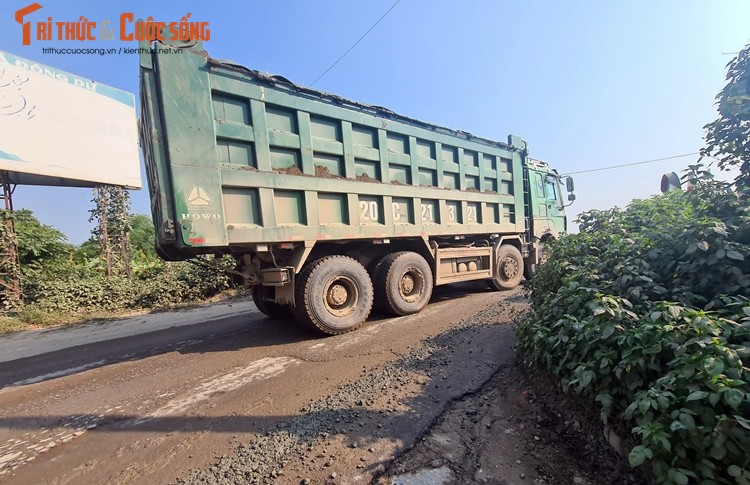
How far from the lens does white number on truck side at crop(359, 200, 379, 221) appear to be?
503 cm

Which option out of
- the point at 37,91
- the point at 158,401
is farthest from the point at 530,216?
the point at 37,91

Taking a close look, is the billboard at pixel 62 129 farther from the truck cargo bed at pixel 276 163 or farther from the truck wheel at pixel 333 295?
the truck wheel at pixel 333 295

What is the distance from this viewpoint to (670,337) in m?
1.68

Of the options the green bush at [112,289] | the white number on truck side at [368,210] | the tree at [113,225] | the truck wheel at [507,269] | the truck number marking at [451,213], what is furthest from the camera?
the tree at [113,225]

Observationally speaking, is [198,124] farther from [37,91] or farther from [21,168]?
[37,91]

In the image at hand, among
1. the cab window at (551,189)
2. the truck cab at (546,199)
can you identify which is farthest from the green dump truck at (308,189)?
the cab window at (551,189)

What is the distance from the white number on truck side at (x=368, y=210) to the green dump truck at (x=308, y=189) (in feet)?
0.10

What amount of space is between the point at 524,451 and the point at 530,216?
6759 mm

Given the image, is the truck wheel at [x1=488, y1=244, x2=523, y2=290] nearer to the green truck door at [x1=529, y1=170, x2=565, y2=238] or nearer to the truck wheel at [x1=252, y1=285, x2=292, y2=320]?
the green truck door at [x1=529, y1=170, x2=565, y2=238]

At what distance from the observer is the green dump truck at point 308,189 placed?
3.72m

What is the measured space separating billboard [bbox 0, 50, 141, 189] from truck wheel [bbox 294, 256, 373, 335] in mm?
8163

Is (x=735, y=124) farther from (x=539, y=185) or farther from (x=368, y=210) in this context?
(x=539, y=185)

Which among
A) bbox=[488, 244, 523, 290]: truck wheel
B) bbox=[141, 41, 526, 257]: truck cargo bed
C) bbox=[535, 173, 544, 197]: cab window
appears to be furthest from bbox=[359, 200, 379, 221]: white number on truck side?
bbox=[535, 173, 544, 197]: cab window

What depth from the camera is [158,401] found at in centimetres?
296
